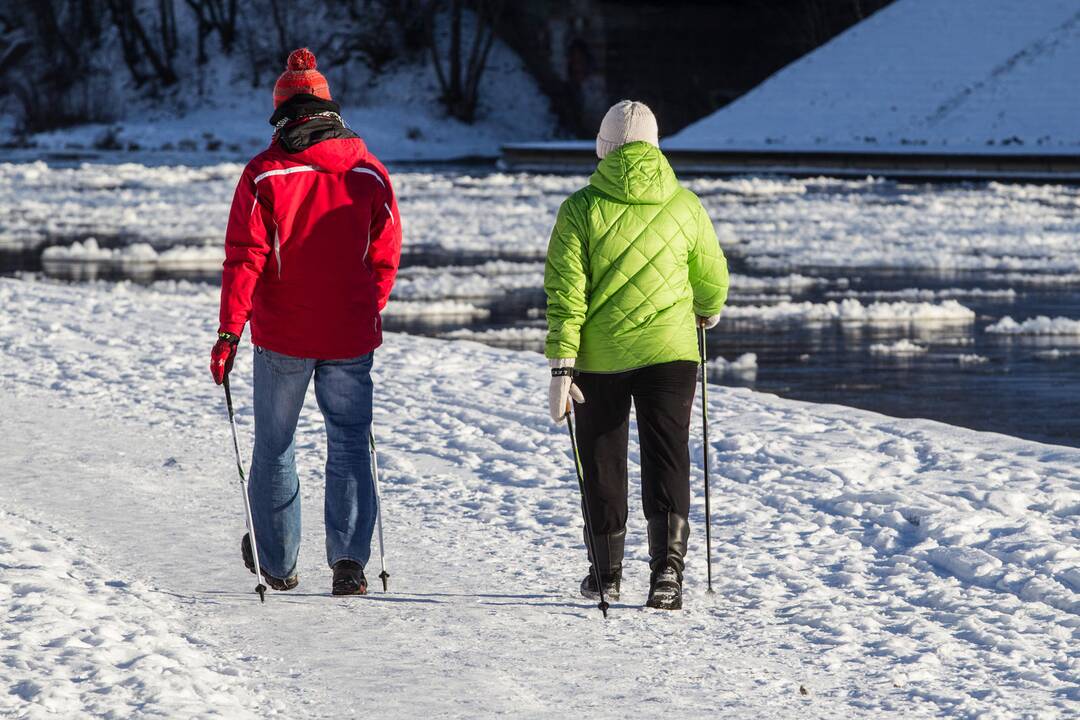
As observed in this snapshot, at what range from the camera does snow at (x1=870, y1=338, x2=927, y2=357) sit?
13120mm

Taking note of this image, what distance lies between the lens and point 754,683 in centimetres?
499

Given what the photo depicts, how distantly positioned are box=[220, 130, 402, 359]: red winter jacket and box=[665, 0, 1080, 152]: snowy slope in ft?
114

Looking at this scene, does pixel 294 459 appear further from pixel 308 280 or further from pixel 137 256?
pixel 137 256

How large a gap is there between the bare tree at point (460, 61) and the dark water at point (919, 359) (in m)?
42.7

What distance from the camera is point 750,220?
26172mm

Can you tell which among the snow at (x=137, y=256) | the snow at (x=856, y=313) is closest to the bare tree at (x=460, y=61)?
the snow at (x=137, y=256)

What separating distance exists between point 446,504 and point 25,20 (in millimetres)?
69016

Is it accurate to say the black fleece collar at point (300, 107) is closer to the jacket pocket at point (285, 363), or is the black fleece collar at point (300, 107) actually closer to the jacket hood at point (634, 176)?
the jacket pocket at point (285, 363)

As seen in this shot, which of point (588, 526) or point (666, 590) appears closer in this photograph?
point (666, 590)

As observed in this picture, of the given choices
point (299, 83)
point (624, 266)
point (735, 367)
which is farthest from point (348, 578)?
point (735, 367)

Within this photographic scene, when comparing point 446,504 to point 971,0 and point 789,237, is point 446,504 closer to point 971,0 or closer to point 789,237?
point 789,237

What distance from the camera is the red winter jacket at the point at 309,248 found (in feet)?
18.2

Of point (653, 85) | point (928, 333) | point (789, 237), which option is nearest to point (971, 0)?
point (653, 85)

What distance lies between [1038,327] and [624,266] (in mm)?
9525
